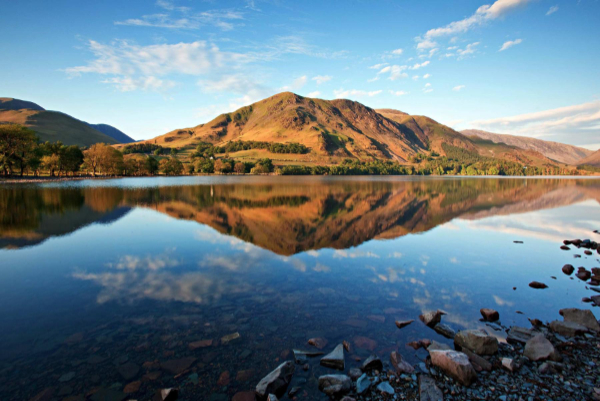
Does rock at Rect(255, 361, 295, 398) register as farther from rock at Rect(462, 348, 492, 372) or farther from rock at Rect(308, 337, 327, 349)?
rock at Rect(462, 348, 492, 372)

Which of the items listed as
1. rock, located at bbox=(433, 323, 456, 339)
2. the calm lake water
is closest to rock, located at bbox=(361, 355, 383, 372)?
the calm lake water

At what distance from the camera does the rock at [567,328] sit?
10344 millimetres

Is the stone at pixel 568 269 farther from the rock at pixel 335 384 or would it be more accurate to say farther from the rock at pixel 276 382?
the rock at pixel 276 382

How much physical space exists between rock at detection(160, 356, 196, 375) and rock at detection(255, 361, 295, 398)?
2.37 m

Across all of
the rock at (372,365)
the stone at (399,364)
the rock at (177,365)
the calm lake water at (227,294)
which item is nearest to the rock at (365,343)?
the calm lake water at (227,294)

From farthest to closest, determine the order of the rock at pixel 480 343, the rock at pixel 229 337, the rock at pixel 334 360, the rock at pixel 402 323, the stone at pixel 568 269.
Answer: the stone at pixel 568 269
the rock at pixel 402 323
the rock at pixel 229 337
the rock at pixel 480 343
the rock at pixel 334 360

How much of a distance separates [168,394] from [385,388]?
545 cm

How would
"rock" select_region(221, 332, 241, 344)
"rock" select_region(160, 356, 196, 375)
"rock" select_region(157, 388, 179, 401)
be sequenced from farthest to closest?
"rock" select_region(221, 332, 241, 344) → "rock" select_region(160, 356, 196, 375) → "rock" select_region(157, 388, 179, 401)

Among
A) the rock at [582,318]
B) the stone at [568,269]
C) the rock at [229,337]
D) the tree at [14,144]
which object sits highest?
the tree at [14,144]

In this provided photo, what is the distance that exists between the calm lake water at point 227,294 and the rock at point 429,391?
5.95 feet

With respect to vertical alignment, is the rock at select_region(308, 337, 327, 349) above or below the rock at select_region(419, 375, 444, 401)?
below

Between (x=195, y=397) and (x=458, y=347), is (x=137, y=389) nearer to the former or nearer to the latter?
(x=195, y=397)

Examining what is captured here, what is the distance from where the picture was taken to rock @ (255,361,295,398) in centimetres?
733

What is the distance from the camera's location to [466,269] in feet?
60.0
